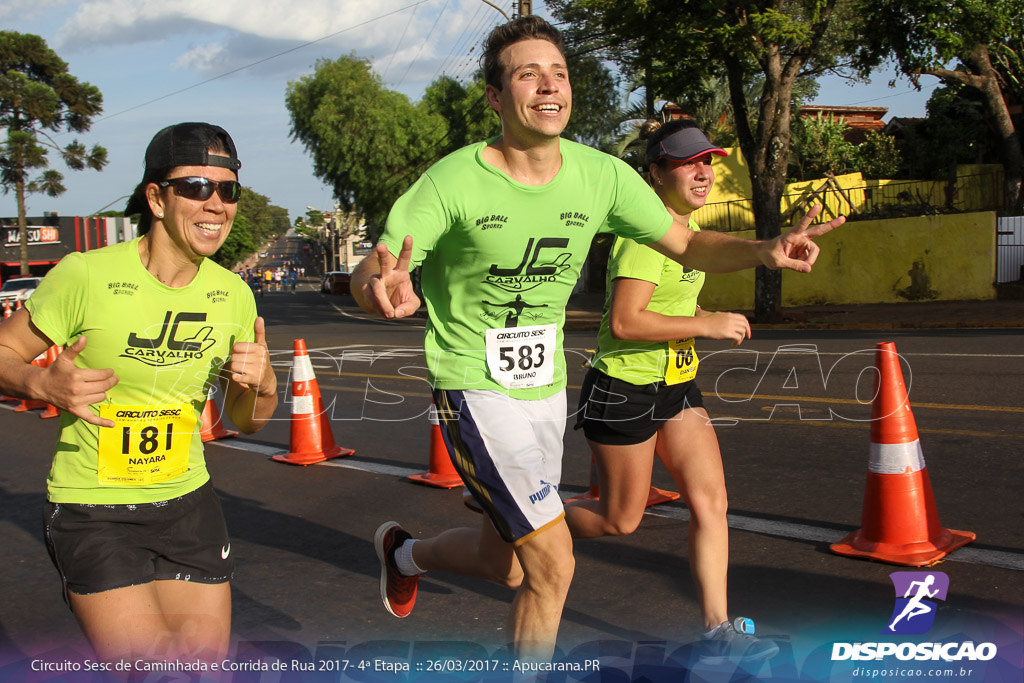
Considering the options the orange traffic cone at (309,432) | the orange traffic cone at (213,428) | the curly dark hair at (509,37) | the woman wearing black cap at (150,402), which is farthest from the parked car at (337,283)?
the woman wearing black cap at (150,402)

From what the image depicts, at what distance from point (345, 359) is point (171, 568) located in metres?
14.2

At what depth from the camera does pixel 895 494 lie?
15.9 feet

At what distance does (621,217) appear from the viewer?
11.7 ft

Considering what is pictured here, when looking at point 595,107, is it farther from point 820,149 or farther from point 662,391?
point 662,391

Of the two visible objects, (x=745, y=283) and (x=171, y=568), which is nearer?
(x=171, y=568)

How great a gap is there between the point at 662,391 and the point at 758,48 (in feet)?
55.5

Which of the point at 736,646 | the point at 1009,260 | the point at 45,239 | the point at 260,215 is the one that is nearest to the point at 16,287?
the point at 45,239

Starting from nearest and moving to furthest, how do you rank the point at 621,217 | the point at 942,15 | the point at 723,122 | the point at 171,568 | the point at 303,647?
the point at 171,568
the point at 621,217
the point at 303,647
the point at 942,15
the point at 723,122

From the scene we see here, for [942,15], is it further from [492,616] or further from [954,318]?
[492,616]

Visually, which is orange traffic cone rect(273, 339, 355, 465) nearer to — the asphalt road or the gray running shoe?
the asphalt road

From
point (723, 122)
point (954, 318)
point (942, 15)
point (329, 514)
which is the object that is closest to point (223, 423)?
point (329, 514)

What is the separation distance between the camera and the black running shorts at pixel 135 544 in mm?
2760

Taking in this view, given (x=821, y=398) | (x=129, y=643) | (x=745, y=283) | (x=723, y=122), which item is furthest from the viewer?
(x=723, y=122)

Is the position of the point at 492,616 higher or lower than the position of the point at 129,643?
lower
